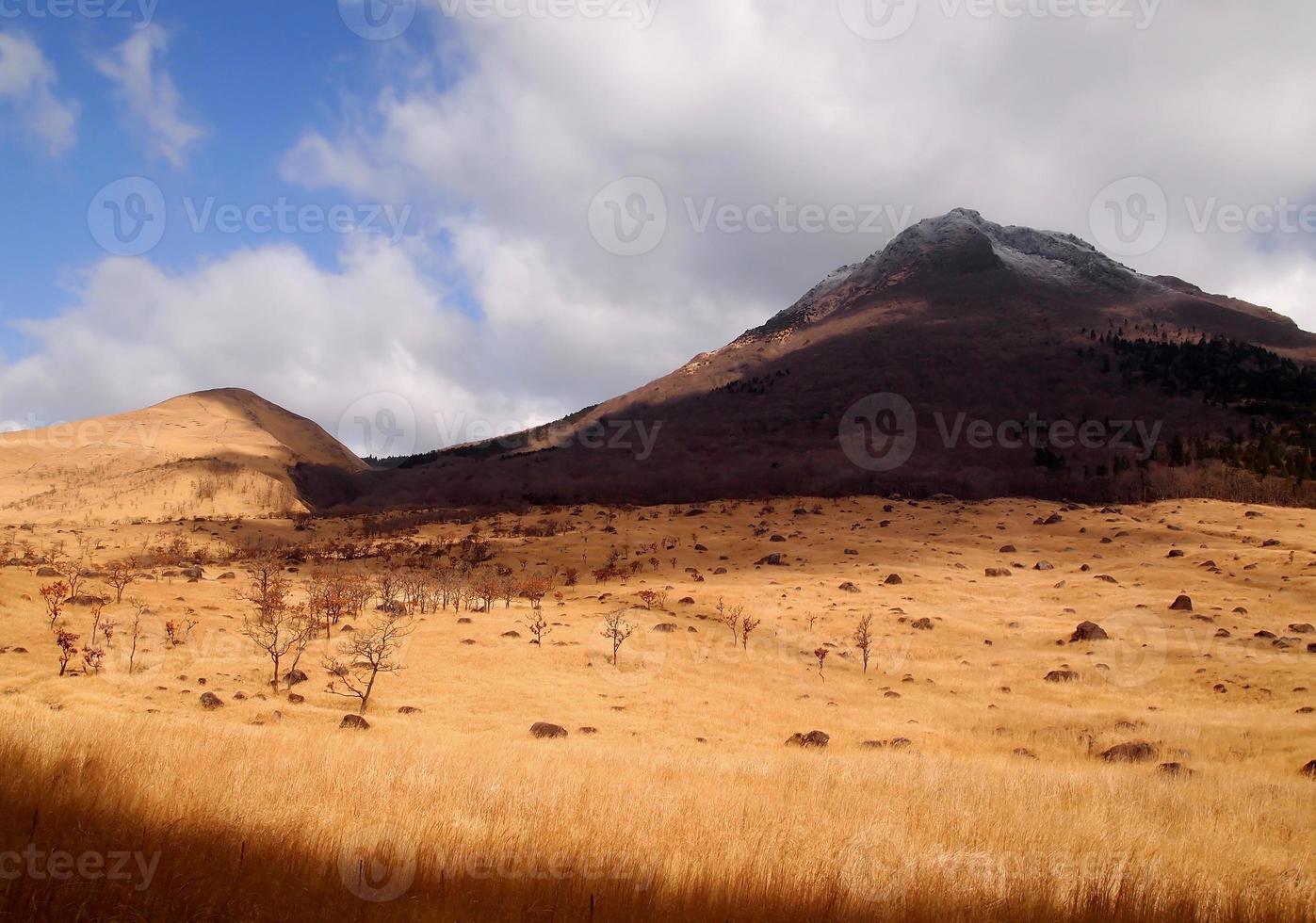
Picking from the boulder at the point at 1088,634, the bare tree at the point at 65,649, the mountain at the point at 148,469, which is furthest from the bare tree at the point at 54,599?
the mountain at the point at 148,469

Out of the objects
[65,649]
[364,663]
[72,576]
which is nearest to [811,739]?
[364,663]

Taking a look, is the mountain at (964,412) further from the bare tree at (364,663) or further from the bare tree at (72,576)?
the bare tree at (364,663)

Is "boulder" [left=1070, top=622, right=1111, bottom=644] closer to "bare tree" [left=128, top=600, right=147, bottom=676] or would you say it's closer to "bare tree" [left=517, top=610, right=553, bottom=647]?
"bare tree" [left=517, top=610, right=553, bottom=647]

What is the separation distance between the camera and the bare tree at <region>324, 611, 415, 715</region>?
19750 millimetres

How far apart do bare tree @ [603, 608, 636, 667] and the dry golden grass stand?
0.68m

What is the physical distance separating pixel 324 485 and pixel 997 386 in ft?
323

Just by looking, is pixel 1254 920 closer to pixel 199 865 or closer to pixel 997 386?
pixel 199 865

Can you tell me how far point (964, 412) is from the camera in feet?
316

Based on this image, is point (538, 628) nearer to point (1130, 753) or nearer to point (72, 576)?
point (72, 576)

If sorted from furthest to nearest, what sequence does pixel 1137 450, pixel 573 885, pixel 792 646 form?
pixel 1137 450 < pixel 792 646 < pixel 573 885

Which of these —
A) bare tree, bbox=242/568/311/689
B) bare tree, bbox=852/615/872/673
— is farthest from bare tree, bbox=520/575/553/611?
bare tree, bbox=852/615/872/673

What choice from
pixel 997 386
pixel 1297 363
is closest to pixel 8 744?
pixel 997 386

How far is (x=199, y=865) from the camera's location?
5145 mm

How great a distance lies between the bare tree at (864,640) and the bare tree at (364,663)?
17.3m
